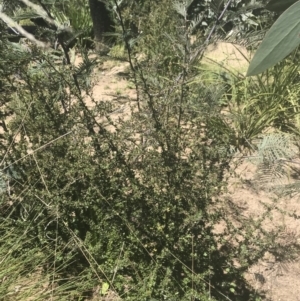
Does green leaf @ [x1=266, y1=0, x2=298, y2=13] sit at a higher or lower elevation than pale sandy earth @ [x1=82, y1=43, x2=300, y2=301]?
higher

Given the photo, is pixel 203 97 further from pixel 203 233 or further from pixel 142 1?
pixel 142 1

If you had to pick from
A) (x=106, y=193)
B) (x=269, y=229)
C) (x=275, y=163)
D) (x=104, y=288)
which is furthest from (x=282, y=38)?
(x=269, y=229)

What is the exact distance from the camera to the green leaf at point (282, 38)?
0.47 meters

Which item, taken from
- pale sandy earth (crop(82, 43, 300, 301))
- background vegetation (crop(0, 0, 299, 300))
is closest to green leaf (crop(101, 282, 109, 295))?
background vegetation (crop(0, 0, 299, 300))

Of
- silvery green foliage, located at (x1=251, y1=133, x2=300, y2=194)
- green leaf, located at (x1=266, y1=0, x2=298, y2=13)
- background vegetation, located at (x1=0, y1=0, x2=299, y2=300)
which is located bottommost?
background vegetation, located at (x1=0, y1=0, x2=299, y2=300)

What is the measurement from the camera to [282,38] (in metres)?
0.48

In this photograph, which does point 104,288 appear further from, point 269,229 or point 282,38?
point 282,38

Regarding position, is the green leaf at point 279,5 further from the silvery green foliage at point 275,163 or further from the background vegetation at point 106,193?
the silvery green foliage at point 275,163

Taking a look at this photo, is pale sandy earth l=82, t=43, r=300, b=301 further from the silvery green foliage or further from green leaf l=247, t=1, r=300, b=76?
green leaf l=247, t=1, r=300, b=76

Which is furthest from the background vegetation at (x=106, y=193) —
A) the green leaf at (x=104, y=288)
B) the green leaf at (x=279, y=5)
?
the green leaf at (x=279, y=5)

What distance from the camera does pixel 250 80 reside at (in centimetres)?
322

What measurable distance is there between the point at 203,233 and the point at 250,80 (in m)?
1.59

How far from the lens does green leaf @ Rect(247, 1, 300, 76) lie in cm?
47

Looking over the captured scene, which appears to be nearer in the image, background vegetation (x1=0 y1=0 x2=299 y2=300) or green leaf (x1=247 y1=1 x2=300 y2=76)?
green leaf (x1=247 y1=1 x2=300 y2=76)
